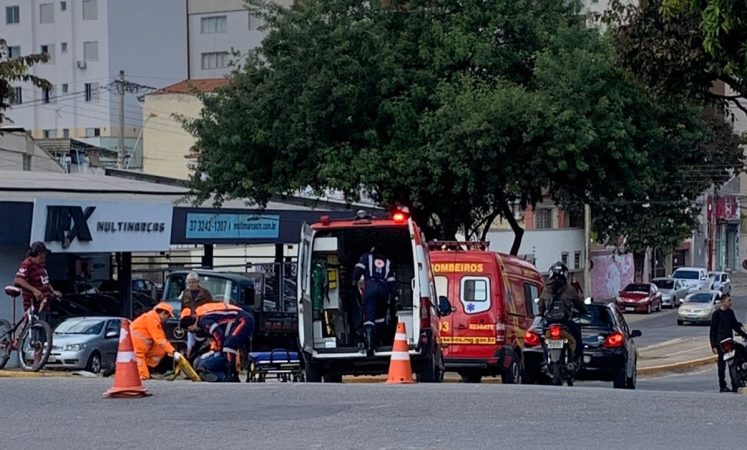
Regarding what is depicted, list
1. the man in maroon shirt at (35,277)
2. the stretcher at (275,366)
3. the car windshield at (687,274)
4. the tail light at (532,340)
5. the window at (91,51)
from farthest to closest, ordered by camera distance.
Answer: the window at (91,51)
the car windshield at (687,274)
the stretcher at (275,366)
the tail light at (532,340)
the man in maroon shirt at (35,277)

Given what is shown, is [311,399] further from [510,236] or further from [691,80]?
[510,236]

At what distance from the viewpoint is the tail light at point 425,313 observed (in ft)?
58.3

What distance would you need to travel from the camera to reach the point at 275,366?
2141 centimetres

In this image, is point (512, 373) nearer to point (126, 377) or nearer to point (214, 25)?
point (126, 377)

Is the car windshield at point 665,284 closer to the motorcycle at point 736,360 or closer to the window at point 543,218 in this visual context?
the window at point 543,218

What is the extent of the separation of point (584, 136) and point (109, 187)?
1503 centimetres

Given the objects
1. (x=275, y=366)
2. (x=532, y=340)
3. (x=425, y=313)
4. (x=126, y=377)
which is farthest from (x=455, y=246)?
(x=126, y=377)

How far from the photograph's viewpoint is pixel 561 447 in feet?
36.0

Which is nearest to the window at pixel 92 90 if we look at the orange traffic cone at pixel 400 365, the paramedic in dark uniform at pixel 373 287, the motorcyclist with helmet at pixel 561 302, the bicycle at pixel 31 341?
the bicycle at pixel 31 341

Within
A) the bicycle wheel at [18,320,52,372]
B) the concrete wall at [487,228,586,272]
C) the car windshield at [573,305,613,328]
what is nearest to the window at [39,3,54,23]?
the concrete wall at [487,228,586,272]

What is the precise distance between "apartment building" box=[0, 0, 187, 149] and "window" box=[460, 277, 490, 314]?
67.7m

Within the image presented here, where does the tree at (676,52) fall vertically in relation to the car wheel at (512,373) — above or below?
above

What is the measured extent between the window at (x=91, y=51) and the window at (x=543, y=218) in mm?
34635

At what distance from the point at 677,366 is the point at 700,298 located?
76.4 feet
